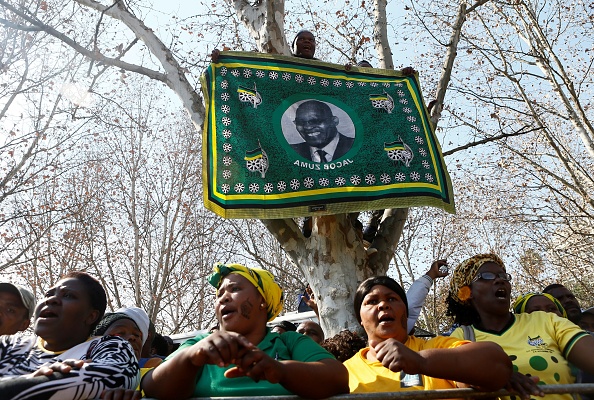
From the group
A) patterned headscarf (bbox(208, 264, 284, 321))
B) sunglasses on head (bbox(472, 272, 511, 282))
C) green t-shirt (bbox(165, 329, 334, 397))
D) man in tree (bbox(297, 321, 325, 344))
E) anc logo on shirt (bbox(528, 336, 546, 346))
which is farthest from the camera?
man in tree (bbox(297, 321, 325, 344))

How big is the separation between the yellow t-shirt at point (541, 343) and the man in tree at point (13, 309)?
7.78ft

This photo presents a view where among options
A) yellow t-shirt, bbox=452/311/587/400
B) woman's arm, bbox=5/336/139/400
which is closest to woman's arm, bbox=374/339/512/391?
yellow t-shirt, bbox=452/311/587/400

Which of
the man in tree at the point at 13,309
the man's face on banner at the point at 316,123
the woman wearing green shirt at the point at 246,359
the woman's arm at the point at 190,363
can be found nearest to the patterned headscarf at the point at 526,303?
the woman wearing green shirt at the point at 246,359

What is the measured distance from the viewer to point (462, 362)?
1932 millimetres

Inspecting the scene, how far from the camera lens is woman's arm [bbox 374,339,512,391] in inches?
73.3

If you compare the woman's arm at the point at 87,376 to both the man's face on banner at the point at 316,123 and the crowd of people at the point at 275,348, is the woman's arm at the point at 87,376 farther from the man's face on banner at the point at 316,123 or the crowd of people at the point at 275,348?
the man's face on banner at the point at 316,123

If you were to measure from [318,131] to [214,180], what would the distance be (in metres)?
1.07

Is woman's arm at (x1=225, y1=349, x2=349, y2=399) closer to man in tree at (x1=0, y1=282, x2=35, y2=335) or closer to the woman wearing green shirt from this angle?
the woman wearing green shirt

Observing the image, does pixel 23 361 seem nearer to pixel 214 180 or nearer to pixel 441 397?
pixel 441 397

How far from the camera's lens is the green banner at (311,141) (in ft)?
14.4

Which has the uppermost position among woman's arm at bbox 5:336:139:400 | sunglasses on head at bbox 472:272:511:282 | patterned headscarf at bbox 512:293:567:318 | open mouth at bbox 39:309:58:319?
sunglasses on head at bbox 472:272:511:282

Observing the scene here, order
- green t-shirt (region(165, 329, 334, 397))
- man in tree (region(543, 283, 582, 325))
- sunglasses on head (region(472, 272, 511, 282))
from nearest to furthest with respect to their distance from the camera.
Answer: green t-shirt (region(165, 329, 334, 397)) < sunglasses on head (region(472, 272, 511, 282)) < man in tree (region(543, 283, 582, 325))

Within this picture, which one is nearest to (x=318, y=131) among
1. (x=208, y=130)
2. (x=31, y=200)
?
(x=208, y=130)

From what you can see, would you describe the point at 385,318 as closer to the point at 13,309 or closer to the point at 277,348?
the point at 277,348
